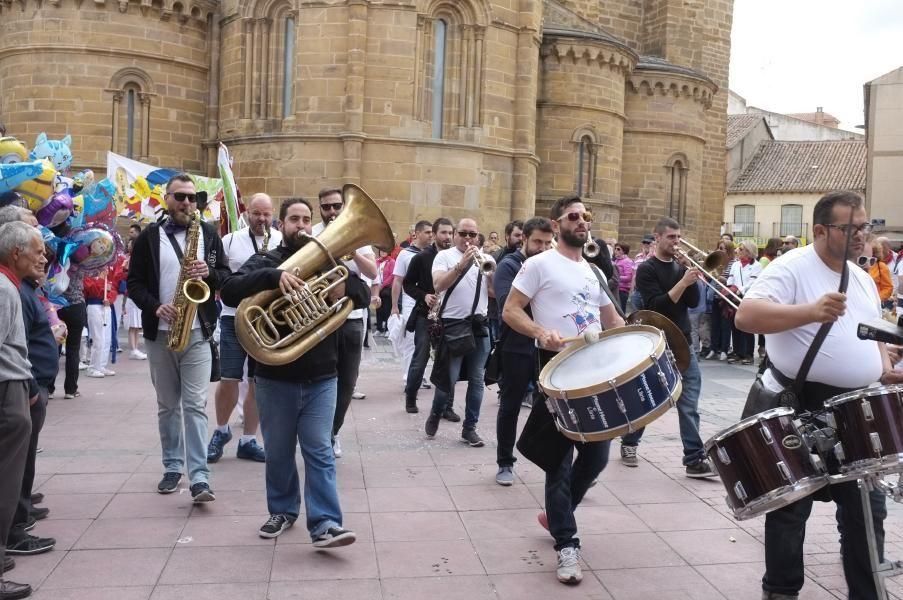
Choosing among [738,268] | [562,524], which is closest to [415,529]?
[562,524]

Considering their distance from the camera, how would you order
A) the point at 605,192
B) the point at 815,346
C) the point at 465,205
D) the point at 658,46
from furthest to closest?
the point at 658,46
the point at 605,192
the point at 465,205
the point at 815,346

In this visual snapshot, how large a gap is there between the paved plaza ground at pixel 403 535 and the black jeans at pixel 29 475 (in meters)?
0.22

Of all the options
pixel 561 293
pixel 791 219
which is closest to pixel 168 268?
pixel 561 293

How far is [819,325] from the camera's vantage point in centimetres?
411

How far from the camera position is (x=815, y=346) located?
4.02m

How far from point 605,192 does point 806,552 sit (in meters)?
22.1

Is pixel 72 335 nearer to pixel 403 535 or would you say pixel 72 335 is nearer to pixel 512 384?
pixel 512 384

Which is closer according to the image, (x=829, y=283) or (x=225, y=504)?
(x=829, y=283)

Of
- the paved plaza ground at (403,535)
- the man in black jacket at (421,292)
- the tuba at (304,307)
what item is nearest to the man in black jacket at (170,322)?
the paved plaza ground at (403,535)

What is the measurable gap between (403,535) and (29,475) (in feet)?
7.44

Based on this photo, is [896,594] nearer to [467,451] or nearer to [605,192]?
[467,451]

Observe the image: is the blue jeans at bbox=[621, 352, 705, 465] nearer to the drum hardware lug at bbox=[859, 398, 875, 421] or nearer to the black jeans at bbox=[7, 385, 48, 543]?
the drum hardware lug at bbox=[859, 398, 875, 421]

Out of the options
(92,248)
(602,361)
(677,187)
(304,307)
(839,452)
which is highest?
(677,187)

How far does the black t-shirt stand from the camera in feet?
22.7
